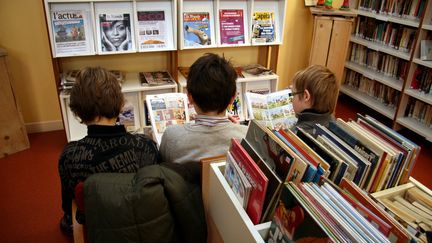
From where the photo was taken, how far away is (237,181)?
1.06 m

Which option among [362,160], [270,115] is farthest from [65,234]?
[362,160]

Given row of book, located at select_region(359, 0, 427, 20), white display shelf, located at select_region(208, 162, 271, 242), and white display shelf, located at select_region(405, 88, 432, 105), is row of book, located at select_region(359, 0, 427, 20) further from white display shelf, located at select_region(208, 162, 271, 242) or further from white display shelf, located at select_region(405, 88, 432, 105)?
white display shelf, located at select_region(208, 162, 271, 242)

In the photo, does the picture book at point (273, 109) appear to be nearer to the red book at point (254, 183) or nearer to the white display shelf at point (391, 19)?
the red book at point (254, 183)

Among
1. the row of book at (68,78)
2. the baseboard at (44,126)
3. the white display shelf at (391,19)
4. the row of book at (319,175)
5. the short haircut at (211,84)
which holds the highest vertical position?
the white display shelf at (391,19)

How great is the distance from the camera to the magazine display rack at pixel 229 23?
299 centimetres

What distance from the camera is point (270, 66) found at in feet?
11.8

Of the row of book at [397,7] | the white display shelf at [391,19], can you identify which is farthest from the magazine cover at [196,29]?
the row of book at [397,7]

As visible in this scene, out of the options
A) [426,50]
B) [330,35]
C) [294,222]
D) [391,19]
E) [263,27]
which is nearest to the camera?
[294,222]

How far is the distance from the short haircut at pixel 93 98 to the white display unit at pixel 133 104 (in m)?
1.44

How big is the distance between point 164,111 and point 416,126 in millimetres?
2585

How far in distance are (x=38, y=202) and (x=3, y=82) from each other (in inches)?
39.4

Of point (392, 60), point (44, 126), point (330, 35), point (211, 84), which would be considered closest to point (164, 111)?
point (211, 84)

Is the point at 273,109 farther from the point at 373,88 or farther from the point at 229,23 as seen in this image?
the point at 373,88

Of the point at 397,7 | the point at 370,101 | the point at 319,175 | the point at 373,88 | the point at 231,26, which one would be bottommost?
the point at 370,101
